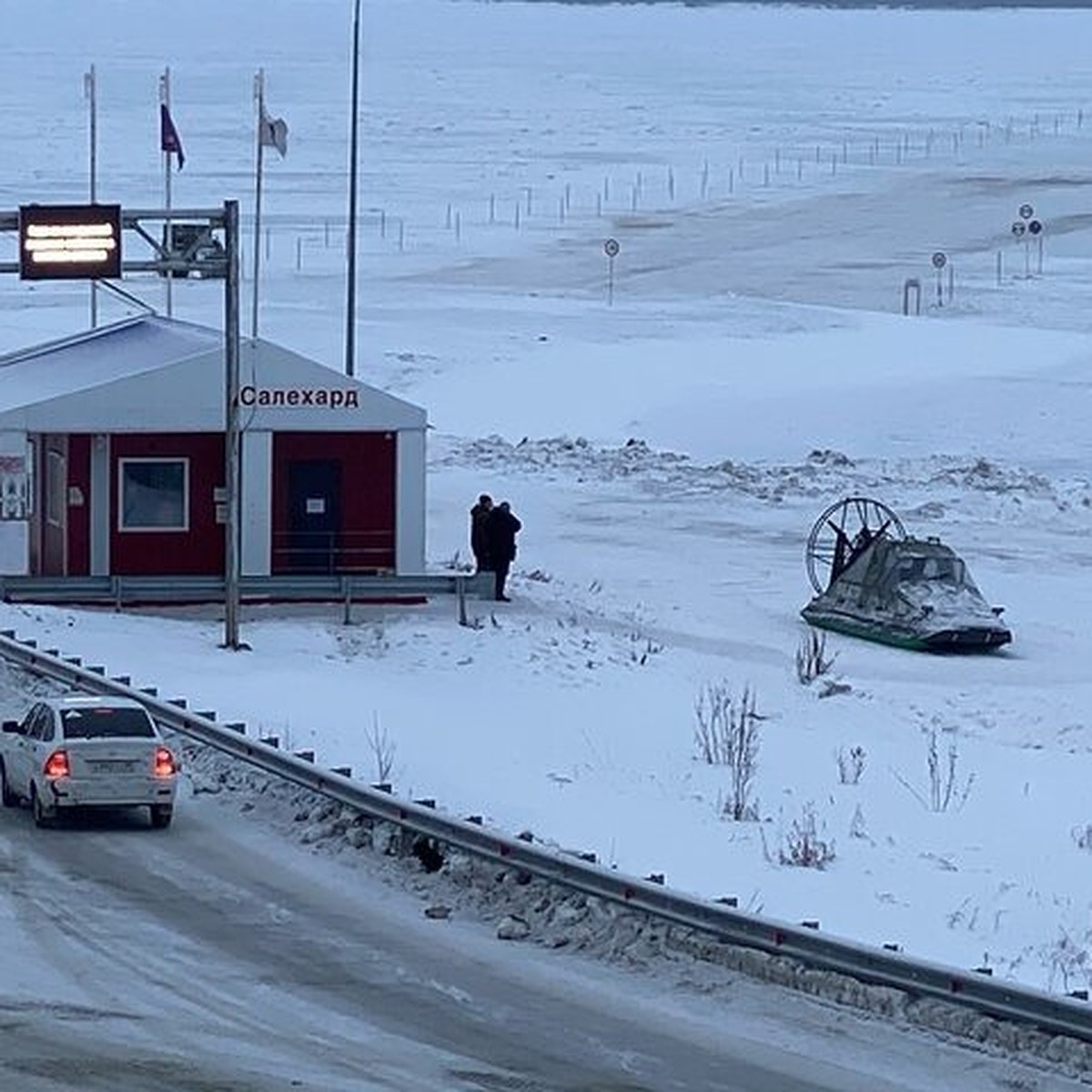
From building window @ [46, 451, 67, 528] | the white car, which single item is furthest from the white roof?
the white car

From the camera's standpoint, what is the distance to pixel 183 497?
38.4 metres

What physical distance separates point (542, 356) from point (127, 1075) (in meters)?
49.6

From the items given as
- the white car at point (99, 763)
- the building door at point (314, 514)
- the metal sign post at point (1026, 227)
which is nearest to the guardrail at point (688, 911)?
the white car at point (99, 763)

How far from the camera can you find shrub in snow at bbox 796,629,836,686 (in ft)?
109

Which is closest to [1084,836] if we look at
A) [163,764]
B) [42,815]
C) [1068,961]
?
[1068,961]

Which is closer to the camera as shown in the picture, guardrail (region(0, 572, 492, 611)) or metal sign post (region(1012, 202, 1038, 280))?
guardrail (region(0, 572, 492, 611))

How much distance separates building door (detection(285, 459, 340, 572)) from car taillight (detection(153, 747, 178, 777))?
15.9 meters

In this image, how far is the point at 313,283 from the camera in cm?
7512

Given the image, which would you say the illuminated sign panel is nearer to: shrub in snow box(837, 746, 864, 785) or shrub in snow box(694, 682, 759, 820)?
shrub in snow box(694, 682, 759, 820)

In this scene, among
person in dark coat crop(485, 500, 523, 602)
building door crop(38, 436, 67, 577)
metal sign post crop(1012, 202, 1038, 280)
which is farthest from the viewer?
metal sign post crop(1012, 202, 1038, 280)

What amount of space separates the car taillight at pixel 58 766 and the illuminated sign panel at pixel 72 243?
30.5 ft

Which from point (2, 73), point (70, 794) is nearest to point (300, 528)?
point (70, 794)

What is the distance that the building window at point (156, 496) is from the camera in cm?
3834

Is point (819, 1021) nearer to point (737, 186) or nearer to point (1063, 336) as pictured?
point (1063, 336)
